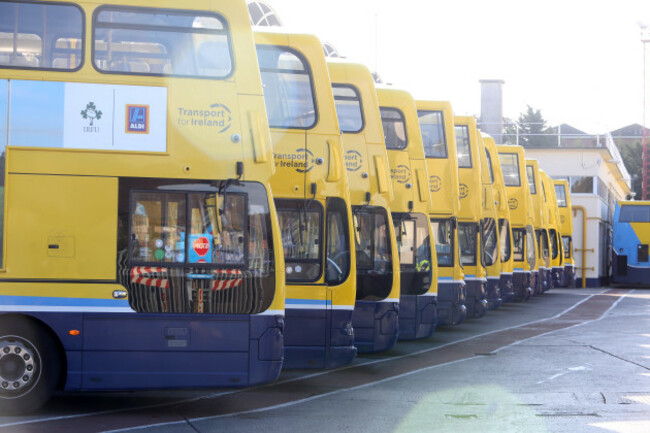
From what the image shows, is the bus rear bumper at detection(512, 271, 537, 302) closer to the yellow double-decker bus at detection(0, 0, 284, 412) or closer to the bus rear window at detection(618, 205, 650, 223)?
the yellow double-decker bus at detection(0, 0, 284, 412)

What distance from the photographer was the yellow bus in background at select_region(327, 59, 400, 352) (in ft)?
50.0

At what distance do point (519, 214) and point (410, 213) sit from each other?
15.3 meters

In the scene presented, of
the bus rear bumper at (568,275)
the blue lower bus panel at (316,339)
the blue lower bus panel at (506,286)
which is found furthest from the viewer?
the bus rear bumper at (568,275)

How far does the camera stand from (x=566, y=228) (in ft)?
160

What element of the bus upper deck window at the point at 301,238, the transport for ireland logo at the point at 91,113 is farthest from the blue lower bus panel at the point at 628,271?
the transport for ireland logo at the point at 91,113

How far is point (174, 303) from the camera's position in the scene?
1032cm

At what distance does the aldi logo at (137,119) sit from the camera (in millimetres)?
10484

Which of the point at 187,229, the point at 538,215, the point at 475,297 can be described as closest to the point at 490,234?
the point at 475,297

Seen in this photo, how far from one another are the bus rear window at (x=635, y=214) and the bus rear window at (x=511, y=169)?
2434 cm

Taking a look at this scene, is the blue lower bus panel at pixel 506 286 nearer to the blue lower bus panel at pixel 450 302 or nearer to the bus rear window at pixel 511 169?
the bus rear window at pixel 511 169

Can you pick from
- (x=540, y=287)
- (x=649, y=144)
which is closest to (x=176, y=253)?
(x=540, y=287)

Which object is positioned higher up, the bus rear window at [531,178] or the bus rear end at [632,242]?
the bus rear window at [531,178]

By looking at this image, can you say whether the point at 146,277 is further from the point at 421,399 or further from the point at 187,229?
the point at 421,399

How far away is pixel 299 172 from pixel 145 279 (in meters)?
3.55
